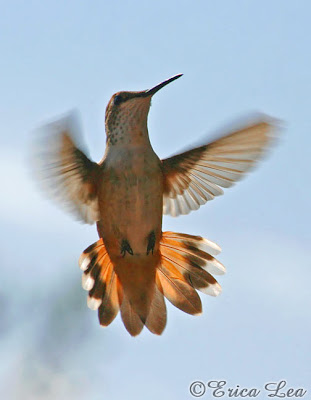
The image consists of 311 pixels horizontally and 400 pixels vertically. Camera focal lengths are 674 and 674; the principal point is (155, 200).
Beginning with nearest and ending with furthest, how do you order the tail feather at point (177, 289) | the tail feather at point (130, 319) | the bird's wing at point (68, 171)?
the bird's wing at point (68, 171) → the tail feather at point (130, 319) → the tail feather at point (177, 289)

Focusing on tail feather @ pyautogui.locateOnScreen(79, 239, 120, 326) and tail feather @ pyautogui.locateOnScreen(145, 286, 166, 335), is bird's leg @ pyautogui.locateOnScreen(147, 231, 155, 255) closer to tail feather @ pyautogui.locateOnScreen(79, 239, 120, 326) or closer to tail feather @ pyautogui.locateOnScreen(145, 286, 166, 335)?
tail feather @ pyautogui.locateOnScreen(79, 239, 120, 326)

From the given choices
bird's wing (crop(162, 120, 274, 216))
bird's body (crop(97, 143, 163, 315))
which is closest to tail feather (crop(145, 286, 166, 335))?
bird's body (crop(97, 143, 163, 315))

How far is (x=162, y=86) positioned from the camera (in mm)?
5387

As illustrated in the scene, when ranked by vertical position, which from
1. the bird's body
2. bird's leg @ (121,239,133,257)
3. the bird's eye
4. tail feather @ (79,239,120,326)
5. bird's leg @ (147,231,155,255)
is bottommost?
tail feather @ (79,239,120,326)

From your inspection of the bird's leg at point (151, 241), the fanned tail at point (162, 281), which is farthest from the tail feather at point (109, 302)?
the bird's leg at point (151, 241)

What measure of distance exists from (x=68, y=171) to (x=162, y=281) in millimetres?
1599

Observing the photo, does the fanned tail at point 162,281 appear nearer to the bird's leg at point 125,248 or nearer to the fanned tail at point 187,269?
the fanned tail at point 187,269

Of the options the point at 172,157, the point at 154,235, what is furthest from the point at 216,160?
the point at 154,235

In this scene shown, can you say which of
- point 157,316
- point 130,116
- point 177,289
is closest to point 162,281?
point 177,289

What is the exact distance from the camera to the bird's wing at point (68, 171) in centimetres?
502

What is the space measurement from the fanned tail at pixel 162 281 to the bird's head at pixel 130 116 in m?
1.01

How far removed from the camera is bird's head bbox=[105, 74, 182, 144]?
5709 millimetres

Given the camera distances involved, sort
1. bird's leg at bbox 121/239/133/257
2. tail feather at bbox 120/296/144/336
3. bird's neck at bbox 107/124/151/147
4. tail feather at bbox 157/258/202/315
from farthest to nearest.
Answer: tail feather at bbox 157/258/202/315, tail feather at bbox 120/296/144/336, bird's leg at bbox 121/239/133/257, bird's neck at bbox 107/124/151/147

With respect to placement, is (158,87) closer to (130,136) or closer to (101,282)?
(130,136)
